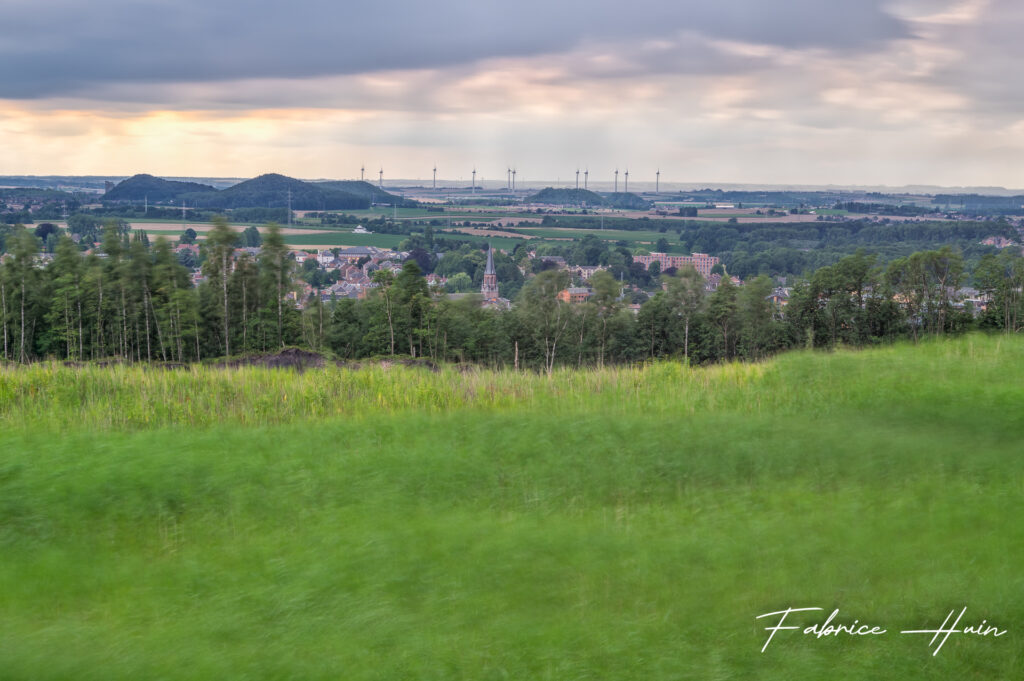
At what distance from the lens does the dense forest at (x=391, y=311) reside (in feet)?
88.0

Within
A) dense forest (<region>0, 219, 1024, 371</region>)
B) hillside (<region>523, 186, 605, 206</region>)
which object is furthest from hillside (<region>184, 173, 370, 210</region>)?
dense forest (<region>0, 219, 1024, 371</region>)

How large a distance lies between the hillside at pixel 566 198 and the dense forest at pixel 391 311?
134 m

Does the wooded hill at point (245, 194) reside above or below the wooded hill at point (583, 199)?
below

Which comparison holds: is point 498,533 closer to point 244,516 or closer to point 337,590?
point 337,590

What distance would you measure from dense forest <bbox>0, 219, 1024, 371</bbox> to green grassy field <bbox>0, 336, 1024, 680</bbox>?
650 inches

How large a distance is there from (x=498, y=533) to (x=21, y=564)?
3600mm

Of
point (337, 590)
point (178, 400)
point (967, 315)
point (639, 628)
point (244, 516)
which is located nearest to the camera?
point (639, 628)

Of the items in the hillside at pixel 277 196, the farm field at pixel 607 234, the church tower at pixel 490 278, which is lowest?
the church tower at pixel 490 278

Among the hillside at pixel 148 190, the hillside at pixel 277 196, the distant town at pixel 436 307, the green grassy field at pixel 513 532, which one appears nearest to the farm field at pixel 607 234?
the hillside at pixel 277 196

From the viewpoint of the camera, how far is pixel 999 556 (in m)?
6.08

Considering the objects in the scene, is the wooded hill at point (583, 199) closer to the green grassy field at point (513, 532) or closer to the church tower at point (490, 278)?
the church tower at point (490, 278)

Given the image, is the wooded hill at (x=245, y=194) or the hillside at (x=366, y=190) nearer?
the wooded hill at (x=245, y=194)

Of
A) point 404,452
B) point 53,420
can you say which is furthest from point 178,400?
point 404,452

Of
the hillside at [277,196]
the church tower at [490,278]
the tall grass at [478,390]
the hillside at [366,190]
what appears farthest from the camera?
the hillside at [366,190]
